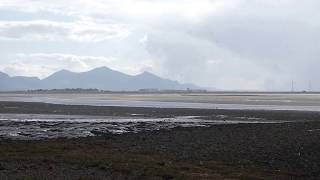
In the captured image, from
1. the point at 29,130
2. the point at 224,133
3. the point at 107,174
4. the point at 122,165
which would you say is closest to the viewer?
the point at 107,174

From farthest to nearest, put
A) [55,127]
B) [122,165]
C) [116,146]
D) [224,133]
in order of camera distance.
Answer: [55,127] → [224,133] → [116,146] → [122,165]

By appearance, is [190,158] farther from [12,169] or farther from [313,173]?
[12,169]

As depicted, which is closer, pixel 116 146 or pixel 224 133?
pixel 116 146

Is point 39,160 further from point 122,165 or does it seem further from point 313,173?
point 313,173

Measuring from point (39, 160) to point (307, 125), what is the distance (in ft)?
84.4

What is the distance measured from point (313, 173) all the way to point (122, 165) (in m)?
7.53

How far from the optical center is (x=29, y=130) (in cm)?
4038

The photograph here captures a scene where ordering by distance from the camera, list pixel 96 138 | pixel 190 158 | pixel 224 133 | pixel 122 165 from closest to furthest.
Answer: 1. pixel 122 165
2. pixel 190 158
3. pixel 96 138
4. pixel 224 133

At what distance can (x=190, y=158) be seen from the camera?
82.9 feet

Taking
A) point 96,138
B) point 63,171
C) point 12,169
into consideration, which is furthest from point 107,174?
point 96,138

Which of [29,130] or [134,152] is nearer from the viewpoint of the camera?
[134,152]

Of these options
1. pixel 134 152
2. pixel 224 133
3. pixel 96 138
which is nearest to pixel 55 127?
pixel 96 138

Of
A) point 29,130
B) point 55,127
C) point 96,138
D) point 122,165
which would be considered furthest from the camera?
point 55,127

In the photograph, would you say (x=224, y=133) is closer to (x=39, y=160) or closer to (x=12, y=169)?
(x=39, y=160)
